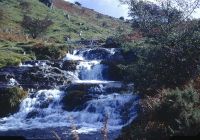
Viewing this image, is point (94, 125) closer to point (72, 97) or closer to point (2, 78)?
point (72, 97)

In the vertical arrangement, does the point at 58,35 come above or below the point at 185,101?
above

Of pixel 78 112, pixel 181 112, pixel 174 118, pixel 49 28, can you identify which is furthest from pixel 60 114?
pixel 49 28

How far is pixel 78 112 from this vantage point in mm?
33844

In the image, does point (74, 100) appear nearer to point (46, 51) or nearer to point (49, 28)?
point (46, 51)

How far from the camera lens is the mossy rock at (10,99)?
120 ft

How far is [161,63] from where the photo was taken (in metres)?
28.4

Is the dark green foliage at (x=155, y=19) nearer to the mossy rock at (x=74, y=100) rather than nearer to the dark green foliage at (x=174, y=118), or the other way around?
the mossy rock at (x=74, y=100)

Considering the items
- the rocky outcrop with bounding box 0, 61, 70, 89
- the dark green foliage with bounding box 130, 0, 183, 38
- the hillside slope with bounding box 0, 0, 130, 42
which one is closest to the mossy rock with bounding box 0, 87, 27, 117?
the rocky outcrop with bounding box 0, 61, 70, 89

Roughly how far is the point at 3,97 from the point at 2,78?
4.57 meters

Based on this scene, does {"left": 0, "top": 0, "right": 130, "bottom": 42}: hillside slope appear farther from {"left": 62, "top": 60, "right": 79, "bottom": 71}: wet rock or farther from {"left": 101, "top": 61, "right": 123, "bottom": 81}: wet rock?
{"left": 101, "top": 61, "right": 123, "bottom": 81}: wet rock

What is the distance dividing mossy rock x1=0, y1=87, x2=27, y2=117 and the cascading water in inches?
18.2

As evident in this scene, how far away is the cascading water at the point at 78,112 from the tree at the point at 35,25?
114ft

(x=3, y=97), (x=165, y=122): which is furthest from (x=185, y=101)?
(x=3, y=97)

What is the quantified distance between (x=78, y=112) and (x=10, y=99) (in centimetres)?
606
